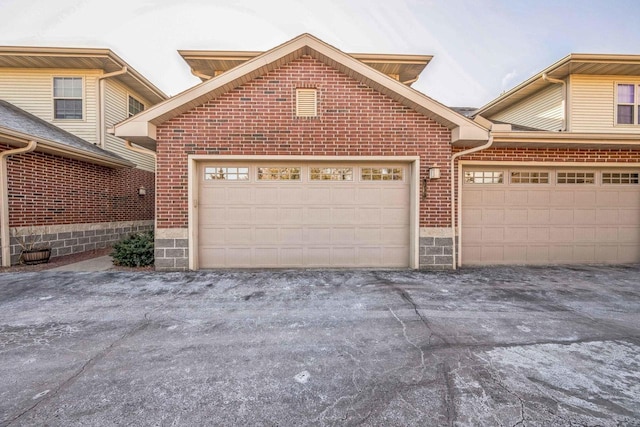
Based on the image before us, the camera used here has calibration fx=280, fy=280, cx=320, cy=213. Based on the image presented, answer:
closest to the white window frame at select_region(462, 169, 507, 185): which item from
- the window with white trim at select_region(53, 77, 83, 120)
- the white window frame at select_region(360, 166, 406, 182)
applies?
the white window frame at select_region(360, 166, 406, 182)

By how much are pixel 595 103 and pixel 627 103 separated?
112cm

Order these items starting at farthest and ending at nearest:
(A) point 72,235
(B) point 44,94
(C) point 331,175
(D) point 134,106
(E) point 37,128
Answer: (D) point 134,106 < (B) point 44,94 < (A) point 72,235 < (E) point 37,128 < (C) point 331,175

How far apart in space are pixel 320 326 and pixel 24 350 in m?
3.16

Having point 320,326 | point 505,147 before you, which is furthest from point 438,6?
point 320,326

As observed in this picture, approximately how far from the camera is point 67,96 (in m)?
9.38

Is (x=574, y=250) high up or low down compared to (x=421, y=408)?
up

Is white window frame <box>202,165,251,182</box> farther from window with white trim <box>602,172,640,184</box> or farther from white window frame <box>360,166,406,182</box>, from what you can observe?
window with white trim <box>602,172,640,184</box>

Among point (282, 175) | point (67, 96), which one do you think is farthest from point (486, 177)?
point (67, 96)

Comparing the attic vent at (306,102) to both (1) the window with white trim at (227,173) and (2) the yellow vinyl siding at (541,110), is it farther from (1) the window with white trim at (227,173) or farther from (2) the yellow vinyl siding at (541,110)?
(2) the yellow vinyl siding at (541,110)

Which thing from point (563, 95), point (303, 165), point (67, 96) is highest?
point (67, 96)

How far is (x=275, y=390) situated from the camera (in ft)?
7.59

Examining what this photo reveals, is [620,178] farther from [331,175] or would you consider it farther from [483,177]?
[331,175]

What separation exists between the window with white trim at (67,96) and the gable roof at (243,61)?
A: 161 inches

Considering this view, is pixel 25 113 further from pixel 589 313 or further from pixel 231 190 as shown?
pixel 589 313
